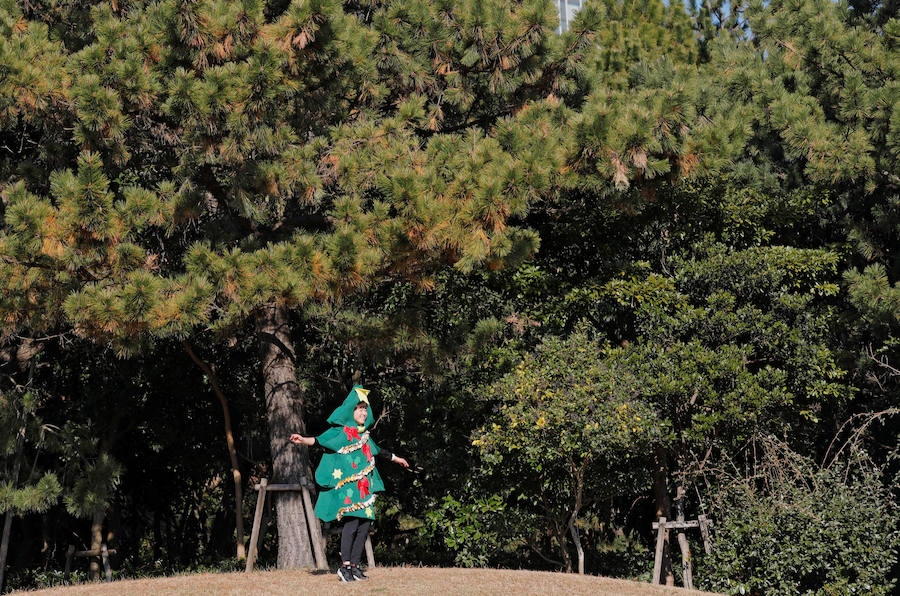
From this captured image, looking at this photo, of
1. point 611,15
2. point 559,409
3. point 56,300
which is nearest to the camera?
point 56,300

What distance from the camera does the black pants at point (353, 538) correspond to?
722cm

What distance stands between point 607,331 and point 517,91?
340 centimetres

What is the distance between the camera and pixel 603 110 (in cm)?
926

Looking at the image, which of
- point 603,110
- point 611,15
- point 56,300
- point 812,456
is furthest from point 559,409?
point 611,15

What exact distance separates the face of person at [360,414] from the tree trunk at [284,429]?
6.77 ft

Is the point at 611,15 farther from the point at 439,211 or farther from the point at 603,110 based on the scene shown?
the point at 439,211

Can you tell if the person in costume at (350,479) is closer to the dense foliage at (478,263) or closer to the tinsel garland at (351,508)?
the tinsel garland at (351,508)

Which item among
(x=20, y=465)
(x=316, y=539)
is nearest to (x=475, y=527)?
(x=316, y=539)

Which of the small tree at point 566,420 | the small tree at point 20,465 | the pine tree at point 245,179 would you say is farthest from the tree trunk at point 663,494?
the small tree at point 20,465

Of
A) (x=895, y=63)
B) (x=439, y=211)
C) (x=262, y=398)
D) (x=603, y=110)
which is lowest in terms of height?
(x=262, y=398)

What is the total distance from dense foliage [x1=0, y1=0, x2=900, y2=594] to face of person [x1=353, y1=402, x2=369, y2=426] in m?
1.15

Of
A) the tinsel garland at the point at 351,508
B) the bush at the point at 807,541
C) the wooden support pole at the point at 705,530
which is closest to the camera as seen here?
the tinsel garland at the point at 351,508

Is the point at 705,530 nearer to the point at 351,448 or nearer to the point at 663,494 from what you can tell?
the point at 663,494

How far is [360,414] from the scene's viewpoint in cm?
745
